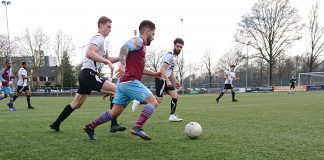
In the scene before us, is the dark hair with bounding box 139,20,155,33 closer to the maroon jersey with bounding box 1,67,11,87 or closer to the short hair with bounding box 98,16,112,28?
the short hair with bounding box 98,16,112,28

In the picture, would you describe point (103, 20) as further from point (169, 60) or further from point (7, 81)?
point (7, 81)

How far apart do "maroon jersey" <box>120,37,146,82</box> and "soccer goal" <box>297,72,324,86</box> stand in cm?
4915

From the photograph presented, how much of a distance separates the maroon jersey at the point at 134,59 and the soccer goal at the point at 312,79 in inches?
1935

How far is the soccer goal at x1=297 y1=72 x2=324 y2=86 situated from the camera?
48.2 m

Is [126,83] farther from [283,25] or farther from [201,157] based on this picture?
[283,25]

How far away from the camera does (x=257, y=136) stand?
5660mm

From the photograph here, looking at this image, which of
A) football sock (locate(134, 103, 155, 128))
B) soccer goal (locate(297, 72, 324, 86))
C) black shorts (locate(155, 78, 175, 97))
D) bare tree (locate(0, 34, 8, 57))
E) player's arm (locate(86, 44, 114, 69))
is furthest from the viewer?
bare tree (locate(0, 34, 8, 57))

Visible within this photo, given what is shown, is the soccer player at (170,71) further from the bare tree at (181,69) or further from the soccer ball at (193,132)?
the bare tree at (181,69)

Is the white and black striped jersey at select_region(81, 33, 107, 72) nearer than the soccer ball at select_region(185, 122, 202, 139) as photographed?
No

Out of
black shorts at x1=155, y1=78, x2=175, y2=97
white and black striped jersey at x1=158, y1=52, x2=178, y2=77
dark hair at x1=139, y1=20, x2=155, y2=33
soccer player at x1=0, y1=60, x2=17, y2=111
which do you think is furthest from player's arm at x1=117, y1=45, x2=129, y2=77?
soccer player at x1=0, y1=60, x2=17, y2=111

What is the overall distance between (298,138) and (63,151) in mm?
3891

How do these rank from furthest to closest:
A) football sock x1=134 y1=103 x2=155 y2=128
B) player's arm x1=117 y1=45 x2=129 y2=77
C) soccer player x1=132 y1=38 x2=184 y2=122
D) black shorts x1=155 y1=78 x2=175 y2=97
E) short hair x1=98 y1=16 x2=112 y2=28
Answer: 1. black shorts x1=155 y1=78 x2=175 y2=97
2. soccer player x1=132 y1=38 x2=184 y2=122
3. short hair x1=98 y1=16 x2=112 y2=28
4. football sock x1=134 y1=103 x2=155 y2=128
5. player's arm x1=117 y1=45 x2=129 y2=77

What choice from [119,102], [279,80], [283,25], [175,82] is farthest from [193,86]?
[119,102]

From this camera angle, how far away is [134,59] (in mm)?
5180
